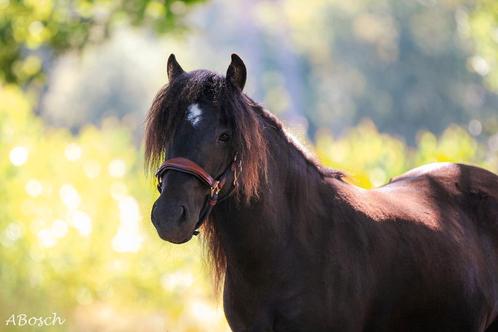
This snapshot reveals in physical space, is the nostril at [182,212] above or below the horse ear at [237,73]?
below

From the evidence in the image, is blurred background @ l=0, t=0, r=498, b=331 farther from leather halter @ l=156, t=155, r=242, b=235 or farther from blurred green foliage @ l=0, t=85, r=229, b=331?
leather halter @ l=156, t=155, r=242, b=235

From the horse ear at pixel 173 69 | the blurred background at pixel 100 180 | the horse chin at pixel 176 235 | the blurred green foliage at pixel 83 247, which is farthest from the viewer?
the blurred green foliage at pixel 83 247

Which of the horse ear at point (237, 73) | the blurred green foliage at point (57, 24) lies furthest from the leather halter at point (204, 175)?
the blurred green foliage at point (57, 24)

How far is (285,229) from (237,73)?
80 centimetres

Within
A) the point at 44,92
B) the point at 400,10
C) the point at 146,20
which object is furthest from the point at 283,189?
the point at 400,10

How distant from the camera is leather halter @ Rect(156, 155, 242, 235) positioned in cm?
443

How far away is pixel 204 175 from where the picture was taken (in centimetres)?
445

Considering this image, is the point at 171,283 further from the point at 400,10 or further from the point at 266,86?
the point at 266,86

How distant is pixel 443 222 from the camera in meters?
5.67

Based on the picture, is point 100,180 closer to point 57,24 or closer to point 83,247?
point 83,247

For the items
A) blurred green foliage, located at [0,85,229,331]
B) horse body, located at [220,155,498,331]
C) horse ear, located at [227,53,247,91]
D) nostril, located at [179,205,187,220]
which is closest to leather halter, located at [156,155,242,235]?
nostril, located at [179,205,187,220]

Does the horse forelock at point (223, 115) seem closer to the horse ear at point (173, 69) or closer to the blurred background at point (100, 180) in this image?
the horse ear at point (173, 69)

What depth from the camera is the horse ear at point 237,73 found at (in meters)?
4.72

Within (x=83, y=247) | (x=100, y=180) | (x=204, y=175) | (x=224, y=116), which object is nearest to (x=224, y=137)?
(x=224, y=116)
